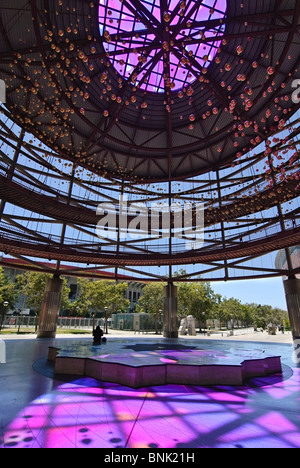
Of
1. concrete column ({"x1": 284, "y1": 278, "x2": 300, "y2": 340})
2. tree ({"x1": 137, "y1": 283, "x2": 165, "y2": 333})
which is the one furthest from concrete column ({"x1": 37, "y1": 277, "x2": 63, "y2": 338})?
concrete column ({"x1": 284, "y1": 278, "x2": 300, "y2": 340})

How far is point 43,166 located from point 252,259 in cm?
2888

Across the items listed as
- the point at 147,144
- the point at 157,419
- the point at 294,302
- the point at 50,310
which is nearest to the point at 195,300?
the point at 294,302

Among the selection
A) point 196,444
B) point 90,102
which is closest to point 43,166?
point 90,102

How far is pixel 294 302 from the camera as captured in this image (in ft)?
88.8

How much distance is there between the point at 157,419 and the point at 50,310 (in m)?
26.3

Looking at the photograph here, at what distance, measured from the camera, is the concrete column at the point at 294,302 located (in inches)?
1045

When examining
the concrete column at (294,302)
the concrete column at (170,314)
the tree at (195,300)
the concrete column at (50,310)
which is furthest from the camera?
the tree at (195,300)

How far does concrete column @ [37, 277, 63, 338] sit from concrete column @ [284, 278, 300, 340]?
27.7m

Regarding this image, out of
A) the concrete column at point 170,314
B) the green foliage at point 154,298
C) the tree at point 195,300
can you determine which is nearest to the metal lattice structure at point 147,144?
the concrete column at point 170,314

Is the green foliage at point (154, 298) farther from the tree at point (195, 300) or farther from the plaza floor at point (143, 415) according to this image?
the plaza floor at point (143, 415)

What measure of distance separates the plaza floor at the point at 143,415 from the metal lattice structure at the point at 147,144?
55.3 feet

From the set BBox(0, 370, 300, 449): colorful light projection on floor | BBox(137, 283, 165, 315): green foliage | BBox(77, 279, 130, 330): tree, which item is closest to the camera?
BBox(0, 370, 300, 449): colorful light projection on floor

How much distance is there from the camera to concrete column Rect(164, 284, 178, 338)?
33.3m

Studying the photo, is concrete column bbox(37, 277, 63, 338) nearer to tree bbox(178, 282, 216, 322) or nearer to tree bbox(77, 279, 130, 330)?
tree bbox(77, 279, 130, 330)
